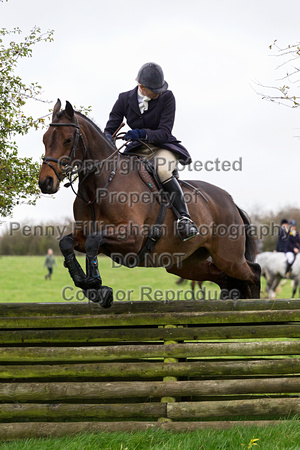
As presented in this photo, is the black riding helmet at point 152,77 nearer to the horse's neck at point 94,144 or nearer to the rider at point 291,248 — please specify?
the horse's neck at point 94,144

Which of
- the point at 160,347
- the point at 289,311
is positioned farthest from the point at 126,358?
the point at 289,311

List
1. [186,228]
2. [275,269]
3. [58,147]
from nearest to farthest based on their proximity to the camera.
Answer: [58,147], [186,228], [275,269]

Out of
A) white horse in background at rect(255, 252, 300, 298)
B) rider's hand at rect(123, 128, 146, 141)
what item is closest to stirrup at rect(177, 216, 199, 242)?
rider's hand at rect(123, 128, 146, 141)

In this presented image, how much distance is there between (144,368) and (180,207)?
169 centimetres

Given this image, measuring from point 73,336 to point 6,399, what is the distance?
0.82m

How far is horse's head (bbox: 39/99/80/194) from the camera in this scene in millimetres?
4758

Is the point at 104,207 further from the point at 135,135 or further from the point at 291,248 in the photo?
the point at 291,248

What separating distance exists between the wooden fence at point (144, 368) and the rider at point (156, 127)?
3.40 ft

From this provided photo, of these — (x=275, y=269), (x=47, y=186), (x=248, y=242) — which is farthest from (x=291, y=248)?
(x=47, y=186)

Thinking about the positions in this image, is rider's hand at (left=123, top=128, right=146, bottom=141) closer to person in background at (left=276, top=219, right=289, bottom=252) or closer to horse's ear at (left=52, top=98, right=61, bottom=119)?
horse's ear at (left=52, top=98, right=61, bottom=119)

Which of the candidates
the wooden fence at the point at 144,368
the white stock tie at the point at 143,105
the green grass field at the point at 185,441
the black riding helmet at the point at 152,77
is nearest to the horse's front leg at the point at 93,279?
the wooden fence at the point at 144,368

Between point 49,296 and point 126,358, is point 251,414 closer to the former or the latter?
point 126,358

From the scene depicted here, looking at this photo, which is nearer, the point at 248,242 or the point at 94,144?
the point at 94,144

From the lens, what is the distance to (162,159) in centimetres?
575
